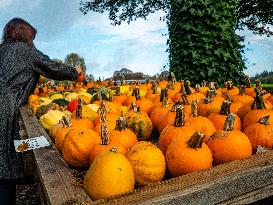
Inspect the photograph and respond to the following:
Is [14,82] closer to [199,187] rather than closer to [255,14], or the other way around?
[199,187]

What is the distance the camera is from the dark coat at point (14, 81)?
4.14 m

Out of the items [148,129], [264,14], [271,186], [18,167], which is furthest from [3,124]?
[264,14]

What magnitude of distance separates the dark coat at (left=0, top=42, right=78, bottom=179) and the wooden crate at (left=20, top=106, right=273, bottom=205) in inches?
101

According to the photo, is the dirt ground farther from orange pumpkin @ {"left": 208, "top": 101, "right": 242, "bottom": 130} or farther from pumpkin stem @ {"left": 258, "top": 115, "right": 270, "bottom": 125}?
pumpkin stem @ {"left": 258, "top": 115, "right": 270, "bottom": 125}

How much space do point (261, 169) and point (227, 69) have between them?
6757 millimetres

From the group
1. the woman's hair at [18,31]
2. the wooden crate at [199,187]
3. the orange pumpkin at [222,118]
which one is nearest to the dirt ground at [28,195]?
the woman's hair at [18,31]

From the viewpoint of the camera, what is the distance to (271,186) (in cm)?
164

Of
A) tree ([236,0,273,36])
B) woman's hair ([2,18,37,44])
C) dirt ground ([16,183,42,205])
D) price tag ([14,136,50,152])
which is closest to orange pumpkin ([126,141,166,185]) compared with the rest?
price tag ([14,136,50,152])

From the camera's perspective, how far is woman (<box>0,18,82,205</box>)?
413cm

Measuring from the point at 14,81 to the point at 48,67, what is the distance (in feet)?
1.34

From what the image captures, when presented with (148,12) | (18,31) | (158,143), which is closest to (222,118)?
(158,143)

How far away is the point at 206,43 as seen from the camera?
26.2ft

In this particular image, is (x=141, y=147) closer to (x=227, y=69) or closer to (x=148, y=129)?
(x=148, y=129)

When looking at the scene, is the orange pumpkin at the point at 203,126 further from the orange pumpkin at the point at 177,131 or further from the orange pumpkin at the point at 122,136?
the orange pumpkin at the point at 122,136
